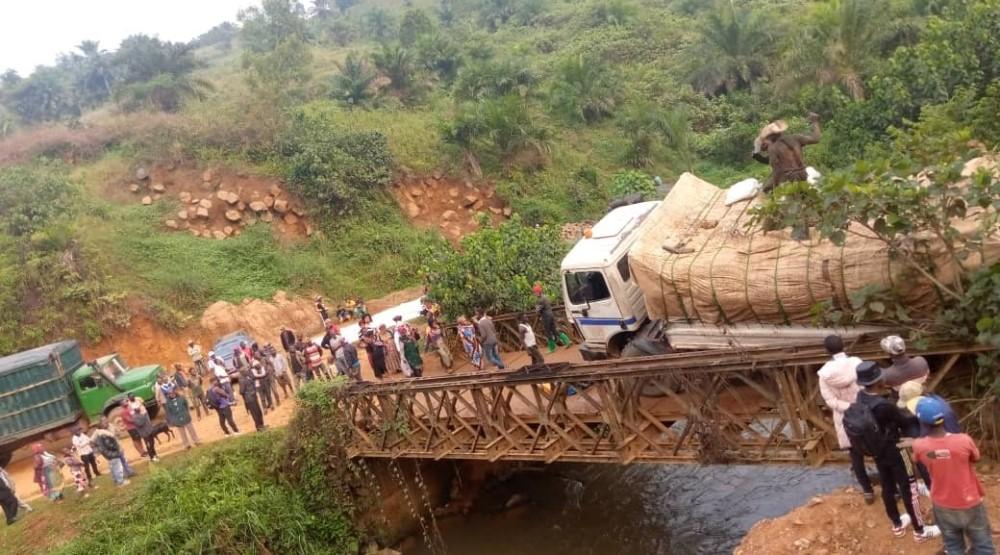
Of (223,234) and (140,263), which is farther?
(223,234)

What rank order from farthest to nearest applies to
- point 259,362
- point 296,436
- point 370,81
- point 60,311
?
point 370,81 → point 60,311 → point 259,362 → point 296,436

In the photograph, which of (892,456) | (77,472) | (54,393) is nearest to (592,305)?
(892,456)

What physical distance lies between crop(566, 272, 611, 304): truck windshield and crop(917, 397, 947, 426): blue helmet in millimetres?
6075

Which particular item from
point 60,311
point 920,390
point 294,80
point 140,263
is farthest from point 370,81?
point 920,390

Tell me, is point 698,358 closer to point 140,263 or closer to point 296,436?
point 296,436

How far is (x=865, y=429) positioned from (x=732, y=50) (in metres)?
32.4

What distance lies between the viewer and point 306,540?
12.5 m

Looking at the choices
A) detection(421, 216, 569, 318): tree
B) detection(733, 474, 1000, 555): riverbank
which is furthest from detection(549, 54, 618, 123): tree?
detection(733, 474, 1000, 555): riverbank

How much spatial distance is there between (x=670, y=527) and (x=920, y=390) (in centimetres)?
692

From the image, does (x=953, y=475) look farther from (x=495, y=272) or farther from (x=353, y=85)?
(x=353, y=85)

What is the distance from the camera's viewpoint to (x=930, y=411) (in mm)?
5453

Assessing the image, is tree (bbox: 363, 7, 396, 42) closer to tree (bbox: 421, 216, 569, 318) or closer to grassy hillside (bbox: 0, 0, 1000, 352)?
grassy hillside (bbox: 0, 0, 1000, 352)

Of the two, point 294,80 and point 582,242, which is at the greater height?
point 294,80

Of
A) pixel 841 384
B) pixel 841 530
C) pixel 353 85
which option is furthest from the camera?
pixel 353 85
